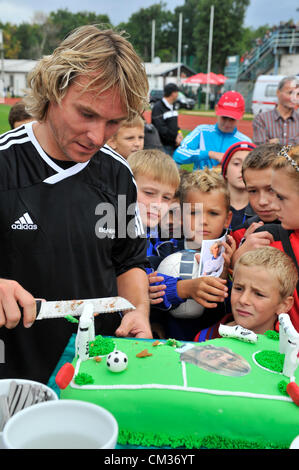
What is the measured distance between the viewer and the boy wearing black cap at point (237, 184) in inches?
123

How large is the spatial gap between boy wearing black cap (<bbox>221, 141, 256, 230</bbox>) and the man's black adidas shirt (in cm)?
151

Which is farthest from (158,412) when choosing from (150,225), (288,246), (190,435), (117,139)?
(117,139)

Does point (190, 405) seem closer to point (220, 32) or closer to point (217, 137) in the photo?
point (217, 137)

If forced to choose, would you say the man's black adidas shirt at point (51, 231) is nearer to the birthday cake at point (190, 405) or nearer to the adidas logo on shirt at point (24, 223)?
the adidas logo on shirt at point (24, 223)

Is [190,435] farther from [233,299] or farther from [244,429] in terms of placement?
[233,299]

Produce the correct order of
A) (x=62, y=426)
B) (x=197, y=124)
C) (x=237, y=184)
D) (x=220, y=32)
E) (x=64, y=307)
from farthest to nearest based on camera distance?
(x=220, y=32)
(x=197, y=124)
(x=237, y=184)
(x=64, y=307)
(x=62, y=426)

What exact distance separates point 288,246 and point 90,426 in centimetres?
138

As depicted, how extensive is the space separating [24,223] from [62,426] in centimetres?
92

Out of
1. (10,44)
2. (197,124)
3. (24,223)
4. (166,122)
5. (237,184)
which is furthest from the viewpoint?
(10,44)

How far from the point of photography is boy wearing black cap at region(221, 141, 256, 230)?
3.12 metres

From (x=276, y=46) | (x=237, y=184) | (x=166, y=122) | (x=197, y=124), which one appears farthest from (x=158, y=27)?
(x=237, y=184)

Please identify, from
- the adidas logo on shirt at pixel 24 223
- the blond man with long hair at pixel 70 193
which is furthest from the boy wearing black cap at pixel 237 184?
the adidas logo on shirt at pixel 24 223

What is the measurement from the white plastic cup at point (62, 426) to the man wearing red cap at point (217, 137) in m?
4.28

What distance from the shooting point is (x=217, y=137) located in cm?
502
